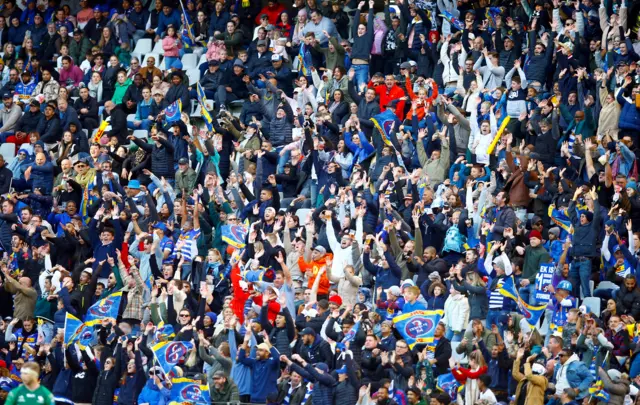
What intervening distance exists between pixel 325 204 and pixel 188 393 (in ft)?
15.9

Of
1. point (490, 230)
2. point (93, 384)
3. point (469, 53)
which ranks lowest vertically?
point (93, 384)

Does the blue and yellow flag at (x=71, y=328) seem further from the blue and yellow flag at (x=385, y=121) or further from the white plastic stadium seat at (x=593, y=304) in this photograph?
the white plastic stadium seat at (x=593, y=304)

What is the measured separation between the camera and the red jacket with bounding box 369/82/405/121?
26516 mm

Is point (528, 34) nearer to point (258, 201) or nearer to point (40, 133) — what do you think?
point (258, 201)

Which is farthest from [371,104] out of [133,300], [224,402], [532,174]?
[224,402]

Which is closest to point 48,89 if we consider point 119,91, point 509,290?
point 119,91

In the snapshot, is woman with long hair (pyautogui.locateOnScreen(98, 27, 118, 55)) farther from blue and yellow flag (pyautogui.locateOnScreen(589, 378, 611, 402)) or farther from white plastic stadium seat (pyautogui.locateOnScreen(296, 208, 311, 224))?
blue and yellow flag (pyautogui.locateOnScreen(589, 378, 611, 402))

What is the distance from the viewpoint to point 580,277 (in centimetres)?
2202

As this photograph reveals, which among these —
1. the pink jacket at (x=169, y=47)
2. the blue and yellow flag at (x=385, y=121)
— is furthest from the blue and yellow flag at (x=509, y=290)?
the pink jacket at (x=169, y=47)

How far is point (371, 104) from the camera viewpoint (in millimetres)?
26359

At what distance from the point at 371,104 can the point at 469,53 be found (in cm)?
193

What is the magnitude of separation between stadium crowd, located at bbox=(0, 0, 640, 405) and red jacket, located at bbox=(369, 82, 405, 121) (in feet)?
0.16

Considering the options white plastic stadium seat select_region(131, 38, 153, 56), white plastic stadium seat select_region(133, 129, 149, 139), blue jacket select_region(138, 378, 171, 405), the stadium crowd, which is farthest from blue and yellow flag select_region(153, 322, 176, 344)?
white plastic stadium seat select_region(131, 38, 153, 56)

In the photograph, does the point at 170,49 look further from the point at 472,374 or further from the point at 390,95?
the point at 472,374
